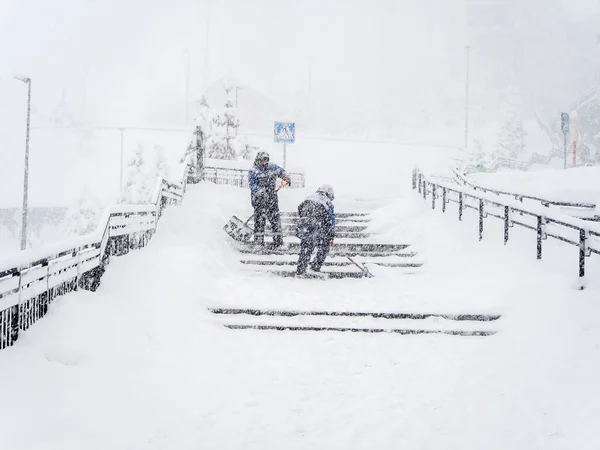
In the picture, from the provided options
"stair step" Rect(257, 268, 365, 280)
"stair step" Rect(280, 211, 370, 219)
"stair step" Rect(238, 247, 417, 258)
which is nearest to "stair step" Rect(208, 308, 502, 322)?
"stair step" Rect(257, 268, 365, 280)

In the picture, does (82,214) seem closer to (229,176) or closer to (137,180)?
(137,180)

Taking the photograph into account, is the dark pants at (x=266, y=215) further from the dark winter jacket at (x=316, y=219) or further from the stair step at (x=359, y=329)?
the stair step at (x=359, y=329)

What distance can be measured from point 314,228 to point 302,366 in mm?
4097

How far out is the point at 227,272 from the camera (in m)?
9.23

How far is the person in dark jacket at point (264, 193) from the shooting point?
10938 millimetres

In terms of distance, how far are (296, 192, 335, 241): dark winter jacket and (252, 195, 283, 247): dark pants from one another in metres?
1.54

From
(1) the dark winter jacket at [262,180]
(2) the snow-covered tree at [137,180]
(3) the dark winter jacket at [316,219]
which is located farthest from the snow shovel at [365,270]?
(2) the snow-covered tree at [137,180]

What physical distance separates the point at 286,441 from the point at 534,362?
10.2 ft

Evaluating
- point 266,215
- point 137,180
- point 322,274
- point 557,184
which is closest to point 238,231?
point 266,215

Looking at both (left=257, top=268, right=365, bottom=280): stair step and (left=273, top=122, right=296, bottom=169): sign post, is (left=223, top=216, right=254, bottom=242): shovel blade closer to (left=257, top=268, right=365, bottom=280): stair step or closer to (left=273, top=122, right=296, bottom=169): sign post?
(left=257, top=268, right=365, bottom=280): stair step

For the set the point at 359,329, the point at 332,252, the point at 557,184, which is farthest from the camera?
the point at 557,184

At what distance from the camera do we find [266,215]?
1127 centimetres

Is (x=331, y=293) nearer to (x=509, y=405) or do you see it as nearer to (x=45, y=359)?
(x=509, y=405)

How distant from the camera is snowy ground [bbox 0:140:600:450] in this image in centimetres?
420
